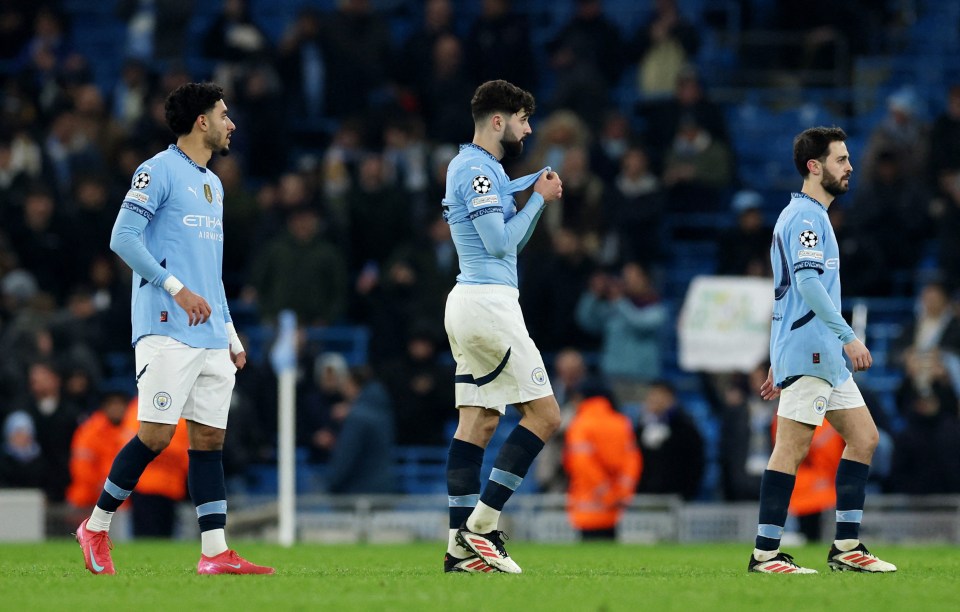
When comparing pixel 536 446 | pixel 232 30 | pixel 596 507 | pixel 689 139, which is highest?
pixel 232 30

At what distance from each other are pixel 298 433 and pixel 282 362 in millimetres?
3703

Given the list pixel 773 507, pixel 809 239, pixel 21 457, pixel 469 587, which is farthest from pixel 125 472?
pixel 21 457

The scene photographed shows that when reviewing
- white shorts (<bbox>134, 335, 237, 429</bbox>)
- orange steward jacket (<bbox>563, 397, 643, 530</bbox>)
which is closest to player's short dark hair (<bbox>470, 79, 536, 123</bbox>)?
white shorts (<bbox>134, 335, 237, 429</bbox>)

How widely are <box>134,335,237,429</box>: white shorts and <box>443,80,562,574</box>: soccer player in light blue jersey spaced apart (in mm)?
1347

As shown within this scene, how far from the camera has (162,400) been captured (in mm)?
9711

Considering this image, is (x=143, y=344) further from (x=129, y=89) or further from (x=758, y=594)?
(x=129, y=89)

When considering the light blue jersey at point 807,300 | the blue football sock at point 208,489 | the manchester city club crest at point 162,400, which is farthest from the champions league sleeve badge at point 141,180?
the light blue jersey at point 807,300

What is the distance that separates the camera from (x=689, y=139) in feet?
72.5

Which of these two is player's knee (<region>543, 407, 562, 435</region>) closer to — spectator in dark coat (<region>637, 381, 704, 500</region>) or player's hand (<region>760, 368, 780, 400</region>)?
player's hand (<region>760, 368, 780, 400</region>)

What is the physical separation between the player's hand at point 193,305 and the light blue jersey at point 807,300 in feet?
10.9

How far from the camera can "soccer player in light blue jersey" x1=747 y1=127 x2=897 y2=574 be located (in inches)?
403

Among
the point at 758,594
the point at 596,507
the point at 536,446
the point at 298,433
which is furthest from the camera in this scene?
the point at 298,433

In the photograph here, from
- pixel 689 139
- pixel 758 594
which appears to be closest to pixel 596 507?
pixel 689 139

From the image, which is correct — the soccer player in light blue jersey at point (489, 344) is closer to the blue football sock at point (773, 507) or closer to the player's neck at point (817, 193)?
the blue football sock at point (773, 507)
